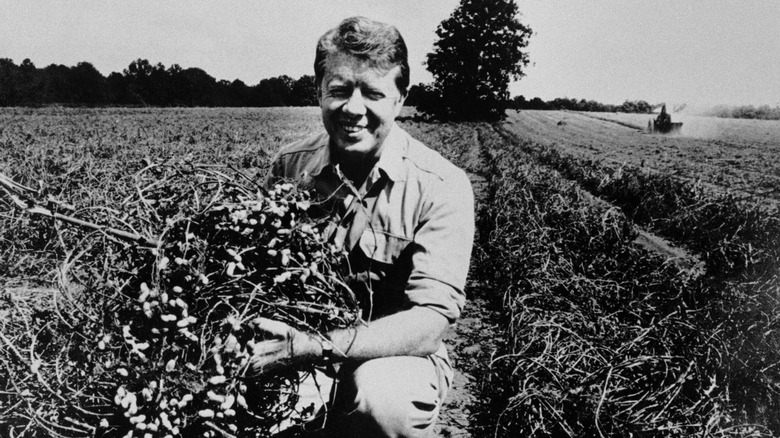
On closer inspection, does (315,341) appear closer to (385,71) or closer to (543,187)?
(385,71)

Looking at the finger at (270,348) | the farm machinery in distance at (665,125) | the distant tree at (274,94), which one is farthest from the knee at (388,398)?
the distant tree at (274,94)

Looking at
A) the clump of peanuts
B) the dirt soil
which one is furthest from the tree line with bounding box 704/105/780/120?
the clump of peanuts

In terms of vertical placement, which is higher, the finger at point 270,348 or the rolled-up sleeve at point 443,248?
the rolled-up sleeve at point 443,248

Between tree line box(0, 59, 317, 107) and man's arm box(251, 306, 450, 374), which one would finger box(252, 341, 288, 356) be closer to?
man's arm box(251, 306, 450, 374)

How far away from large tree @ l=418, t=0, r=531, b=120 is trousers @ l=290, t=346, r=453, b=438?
3719 centimetres

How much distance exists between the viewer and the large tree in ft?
126

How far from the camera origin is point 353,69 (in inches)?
88.4

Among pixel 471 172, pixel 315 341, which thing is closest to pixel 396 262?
pixel 315 341

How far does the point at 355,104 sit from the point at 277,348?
112cm

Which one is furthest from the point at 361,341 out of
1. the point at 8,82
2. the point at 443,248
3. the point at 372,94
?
the point at 8,82

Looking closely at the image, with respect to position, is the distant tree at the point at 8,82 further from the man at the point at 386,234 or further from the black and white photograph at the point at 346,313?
the man at the point at 386,234

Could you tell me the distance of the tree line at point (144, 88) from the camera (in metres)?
43.2

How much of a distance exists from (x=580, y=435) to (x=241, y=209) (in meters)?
1.93

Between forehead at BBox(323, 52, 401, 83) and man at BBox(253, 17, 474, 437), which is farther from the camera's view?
forehead at BBox(323, 52, 401, 83)
